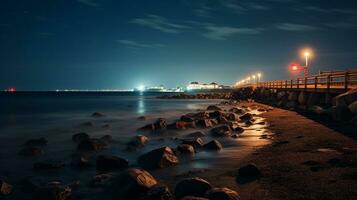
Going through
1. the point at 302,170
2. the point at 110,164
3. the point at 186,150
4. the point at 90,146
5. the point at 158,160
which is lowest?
the point at 90,146

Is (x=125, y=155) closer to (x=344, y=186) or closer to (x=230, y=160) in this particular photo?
(x=230, y=160)

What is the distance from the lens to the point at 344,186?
6.81 m

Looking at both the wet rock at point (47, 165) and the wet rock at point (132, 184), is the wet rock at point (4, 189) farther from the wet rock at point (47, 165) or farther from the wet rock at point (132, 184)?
the wet rock at point (132, 184)

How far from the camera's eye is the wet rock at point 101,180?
8516 mm

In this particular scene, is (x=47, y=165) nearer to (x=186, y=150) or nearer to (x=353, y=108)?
(x=186, y=150)

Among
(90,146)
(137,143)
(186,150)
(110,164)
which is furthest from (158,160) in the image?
(90,146)

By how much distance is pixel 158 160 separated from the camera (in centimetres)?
999

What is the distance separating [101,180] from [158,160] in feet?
6.12

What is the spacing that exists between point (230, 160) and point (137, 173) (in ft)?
12.8

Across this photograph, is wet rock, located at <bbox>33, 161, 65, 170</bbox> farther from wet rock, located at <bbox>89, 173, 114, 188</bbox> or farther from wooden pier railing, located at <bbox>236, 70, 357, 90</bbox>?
wooden pier railing, located at <bbox>236, 70, 357, 90</bbox>

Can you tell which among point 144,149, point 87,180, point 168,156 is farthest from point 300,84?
point 87,180

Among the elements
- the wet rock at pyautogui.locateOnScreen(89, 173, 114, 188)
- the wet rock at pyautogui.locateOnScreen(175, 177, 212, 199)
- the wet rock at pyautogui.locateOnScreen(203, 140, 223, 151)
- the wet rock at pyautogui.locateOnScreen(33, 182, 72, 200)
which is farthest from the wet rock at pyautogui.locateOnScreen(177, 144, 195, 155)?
the wet rock at pyautogui.locateOnScreen(33, 182, 72, 200)

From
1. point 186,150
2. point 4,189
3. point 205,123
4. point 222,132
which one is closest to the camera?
point 4,189

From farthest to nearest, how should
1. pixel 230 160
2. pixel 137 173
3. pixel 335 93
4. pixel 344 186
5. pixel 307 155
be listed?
pixel 335 93, pixel 230 160, pixel 307 155, pixel 137 173, pixel 344 186
